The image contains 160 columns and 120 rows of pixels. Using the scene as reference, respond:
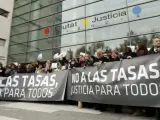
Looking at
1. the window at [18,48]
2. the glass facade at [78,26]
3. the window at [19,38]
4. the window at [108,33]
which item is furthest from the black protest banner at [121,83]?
the window at [19,38]

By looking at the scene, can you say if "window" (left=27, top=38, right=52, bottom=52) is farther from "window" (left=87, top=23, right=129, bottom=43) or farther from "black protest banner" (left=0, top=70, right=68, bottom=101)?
"black protest banner" (left=0, top=70, right=68, bottom=101)

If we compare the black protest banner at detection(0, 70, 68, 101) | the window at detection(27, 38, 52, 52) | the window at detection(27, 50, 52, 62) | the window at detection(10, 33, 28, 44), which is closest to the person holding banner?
the black protest banner at detection(0, 70, 68, 101)

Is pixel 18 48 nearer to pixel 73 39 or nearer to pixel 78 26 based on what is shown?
pixel 73 39

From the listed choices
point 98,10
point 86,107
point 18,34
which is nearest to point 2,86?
point 86,107

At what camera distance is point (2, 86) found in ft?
21.4

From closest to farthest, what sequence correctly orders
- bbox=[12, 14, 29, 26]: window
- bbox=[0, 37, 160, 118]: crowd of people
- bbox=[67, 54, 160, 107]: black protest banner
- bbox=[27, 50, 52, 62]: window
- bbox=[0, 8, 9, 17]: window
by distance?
bbox=[67, 54, 160, 107]: black protest banner < bbox=[0, 37, 160, 118]: crowd of people < bbox=[27, 50, 52, 62]: window < bbox=[12, 14, 29, 26]: window < bbox=[0, 8, 9, 17]: window

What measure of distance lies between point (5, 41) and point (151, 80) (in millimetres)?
14538

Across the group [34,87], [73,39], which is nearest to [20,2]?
[73,39]

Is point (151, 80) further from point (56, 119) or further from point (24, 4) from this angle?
point (24, 4)

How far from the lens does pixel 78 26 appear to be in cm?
1178

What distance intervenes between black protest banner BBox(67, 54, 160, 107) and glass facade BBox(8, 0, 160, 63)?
550 centimetres

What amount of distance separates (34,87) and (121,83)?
3.11 m

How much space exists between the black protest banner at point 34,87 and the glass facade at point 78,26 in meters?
5.37

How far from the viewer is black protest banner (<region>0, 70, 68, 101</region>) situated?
5.25 metres
